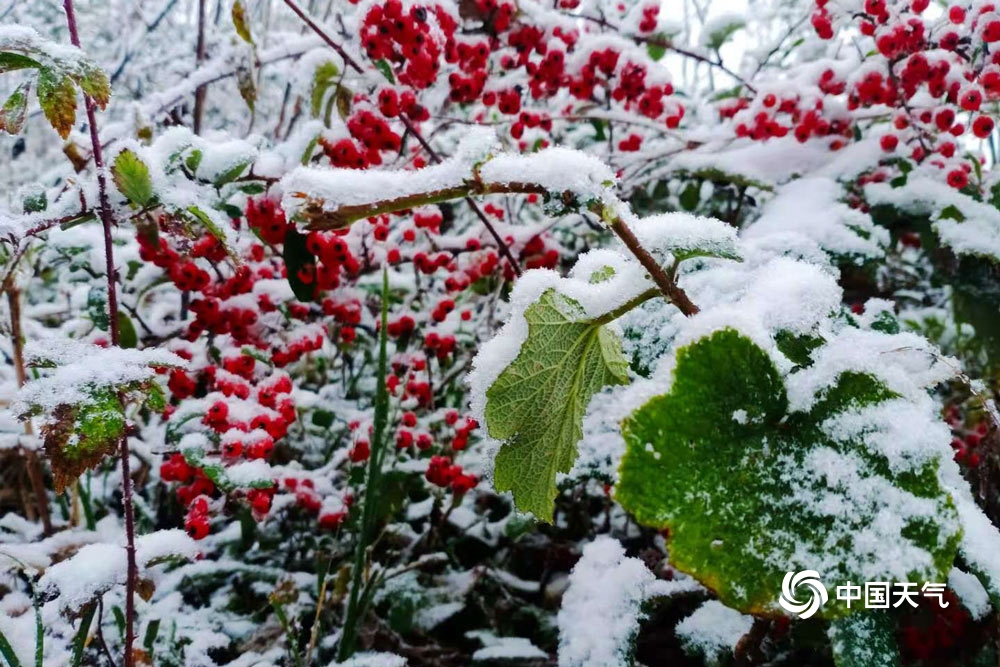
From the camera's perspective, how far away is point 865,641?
0.64 metres

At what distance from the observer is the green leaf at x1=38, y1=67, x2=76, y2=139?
0.79 meters

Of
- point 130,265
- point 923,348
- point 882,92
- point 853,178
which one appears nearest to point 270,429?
point 130,265

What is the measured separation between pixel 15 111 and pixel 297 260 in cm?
50

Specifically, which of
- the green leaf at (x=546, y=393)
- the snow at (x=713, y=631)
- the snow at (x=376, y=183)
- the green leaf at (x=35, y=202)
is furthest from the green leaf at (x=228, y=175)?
the snow at (x=713, y=631)

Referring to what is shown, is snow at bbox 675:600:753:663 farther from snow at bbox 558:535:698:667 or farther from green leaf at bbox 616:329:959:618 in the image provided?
green leaf at bbox 616:329:959:618

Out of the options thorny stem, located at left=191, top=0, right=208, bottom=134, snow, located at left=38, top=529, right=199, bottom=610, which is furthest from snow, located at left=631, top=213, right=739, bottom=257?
thorny stem, located at left=191, top=0, right=208, bottom=134

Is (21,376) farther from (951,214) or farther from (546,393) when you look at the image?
(951,214)

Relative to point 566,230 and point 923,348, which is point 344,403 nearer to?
point 566,230

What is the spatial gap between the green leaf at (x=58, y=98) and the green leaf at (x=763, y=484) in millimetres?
769

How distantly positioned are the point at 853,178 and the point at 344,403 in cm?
142

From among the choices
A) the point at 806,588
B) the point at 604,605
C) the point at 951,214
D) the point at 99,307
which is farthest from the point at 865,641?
the point at 99,307

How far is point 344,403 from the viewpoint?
1.89 meters

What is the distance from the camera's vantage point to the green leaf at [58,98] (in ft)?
2.60

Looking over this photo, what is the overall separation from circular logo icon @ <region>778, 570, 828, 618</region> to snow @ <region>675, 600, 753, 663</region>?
54cm
